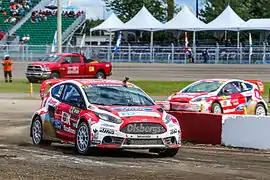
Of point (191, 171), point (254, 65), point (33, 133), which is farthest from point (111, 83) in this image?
point (254, 65)

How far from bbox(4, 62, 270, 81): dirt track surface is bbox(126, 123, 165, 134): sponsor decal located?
101ft

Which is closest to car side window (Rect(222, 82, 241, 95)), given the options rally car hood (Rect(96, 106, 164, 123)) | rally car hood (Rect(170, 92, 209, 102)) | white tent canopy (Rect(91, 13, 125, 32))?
rally car hood (Rect(170, 92, 209, 102))

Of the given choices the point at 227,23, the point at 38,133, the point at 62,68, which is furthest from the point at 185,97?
the point at 227,23

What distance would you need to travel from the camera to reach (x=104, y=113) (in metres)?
11.8

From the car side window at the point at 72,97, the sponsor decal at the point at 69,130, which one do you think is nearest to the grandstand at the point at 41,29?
the car side window at the point at 72,97

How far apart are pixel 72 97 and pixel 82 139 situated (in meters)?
1.26

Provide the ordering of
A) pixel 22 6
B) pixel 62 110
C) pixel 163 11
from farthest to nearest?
1. pixel 163 11
2. pixel 22 6
3. pixel 62 110

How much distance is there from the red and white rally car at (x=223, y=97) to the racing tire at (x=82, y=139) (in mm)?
8251

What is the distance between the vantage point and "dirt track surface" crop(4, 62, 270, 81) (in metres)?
43.2

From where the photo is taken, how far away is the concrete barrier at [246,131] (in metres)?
13.8

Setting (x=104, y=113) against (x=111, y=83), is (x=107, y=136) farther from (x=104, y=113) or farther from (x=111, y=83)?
(x=111, y=83)

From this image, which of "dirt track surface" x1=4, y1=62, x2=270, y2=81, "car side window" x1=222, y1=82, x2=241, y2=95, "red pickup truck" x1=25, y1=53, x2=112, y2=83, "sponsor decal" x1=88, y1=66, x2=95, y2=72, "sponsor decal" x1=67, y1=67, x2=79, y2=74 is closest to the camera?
"car side window" x1=222, y1=82, x2=241, y2=95

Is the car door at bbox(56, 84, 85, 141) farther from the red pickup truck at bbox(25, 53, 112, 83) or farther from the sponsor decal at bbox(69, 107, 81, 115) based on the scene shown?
the red pickup truck at bbox(25, 53, 112, 83)

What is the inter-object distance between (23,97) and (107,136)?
19.2m
